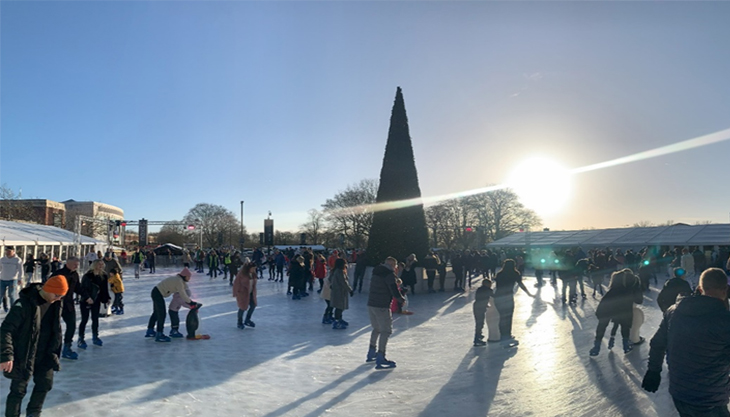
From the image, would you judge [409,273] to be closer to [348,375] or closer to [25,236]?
[348,375]

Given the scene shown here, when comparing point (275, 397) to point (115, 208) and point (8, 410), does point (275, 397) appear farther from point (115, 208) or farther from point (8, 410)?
point (115, 208)

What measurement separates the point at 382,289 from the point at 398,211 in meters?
11.5

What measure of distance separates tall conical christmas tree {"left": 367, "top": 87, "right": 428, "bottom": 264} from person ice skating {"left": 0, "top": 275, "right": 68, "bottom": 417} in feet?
47.6

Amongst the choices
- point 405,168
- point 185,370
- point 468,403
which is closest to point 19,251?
point 405,168

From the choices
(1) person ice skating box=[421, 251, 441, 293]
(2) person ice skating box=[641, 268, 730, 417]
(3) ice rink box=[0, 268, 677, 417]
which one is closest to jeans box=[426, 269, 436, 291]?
(1) person ice skating box=[421, 251, 441, 293]

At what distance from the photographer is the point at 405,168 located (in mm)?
19125

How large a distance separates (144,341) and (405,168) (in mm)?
12457

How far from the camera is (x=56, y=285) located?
176 inches

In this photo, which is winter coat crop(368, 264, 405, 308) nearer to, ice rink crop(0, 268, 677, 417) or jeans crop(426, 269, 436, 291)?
ice rink crop(0, 268, 677, 417)

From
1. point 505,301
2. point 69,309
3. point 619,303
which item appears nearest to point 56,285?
point 69,309

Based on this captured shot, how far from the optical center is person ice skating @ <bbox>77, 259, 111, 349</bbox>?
8102 mm

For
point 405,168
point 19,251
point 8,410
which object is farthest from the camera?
point 19,251

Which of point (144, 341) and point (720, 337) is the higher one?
point (720, 337)

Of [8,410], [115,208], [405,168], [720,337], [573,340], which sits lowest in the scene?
[573,340]
